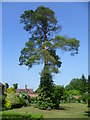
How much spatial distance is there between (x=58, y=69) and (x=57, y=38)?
1.98 meters

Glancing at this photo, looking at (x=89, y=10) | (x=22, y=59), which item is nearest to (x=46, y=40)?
(x=22, y=59)

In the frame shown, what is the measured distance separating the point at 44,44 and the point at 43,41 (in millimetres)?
802

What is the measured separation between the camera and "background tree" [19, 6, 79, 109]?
14062 millimetres

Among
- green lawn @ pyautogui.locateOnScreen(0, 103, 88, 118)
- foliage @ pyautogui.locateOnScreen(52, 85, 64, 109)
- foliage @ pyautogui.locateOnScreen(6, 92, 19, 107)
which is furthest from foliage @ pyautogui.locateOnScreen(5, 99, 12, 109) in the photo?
foliage @ pyautogui.locateOnScreen(52, 85, 64, 109)

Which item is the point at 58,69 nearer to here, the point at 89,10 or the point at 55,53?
the point at 55,53

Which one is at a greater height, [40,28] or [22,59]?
[40,28]

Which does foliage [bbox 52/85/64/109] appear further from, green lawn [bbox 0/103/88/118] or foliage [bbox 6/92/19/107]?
foliage [bbox 6/92/19/107]

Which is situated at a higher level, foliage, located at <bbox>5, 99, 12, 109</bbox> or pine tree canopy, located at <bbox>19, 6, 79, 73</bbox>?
pine tree canopy, located at <bbox>19, 6, 79, 73</bbox>

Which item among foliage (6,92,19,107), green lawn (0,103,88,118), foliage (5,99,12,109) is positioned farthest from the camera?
foliage (6,92,19,107)

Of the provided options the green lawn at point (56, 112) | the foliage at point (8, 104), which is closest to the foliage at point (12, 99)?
the foliage at point (8, 104)

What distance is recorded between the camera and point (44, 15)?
572 inches

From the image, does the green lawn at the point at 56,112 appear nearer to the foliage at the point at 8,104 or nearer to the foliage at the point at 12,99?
the foliage at the point at 8,104

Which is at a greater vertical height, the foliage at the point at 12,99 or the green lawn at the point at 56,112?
the foliage at the point at 12,99

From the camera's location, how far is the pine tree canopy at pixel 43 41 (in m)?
14.1
